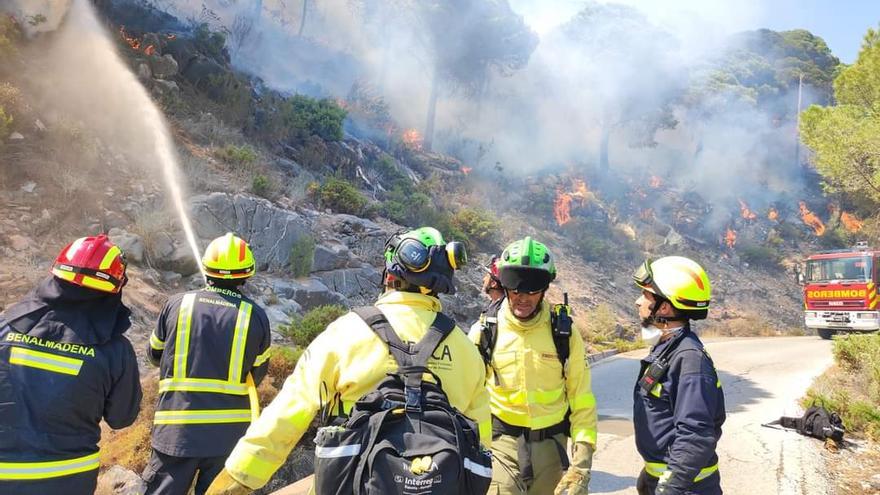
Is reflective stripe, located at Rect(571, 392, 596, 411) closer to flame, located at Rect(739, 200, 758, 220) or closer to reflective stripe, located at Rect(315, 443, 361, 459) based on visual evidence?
reflective stripe, located at Rect(315, 443, 361, 459)

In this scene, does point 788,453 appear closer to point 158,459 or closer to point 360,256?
point 158,459

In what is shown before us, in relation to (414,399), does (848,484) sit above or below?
below

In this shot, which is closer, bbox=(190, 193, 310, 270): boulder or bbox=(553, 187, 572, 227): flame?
bbox=(190, 193, 310, 270): boulder

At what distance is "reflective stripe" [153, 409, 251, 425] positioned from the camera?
9.26 ft

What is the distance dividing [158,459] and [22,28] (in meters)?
12.2

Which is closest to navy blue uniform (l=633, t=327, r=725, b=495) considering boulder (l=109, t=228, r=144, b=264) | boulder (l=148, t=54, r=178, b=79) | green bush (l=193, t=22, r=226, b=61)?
boulder (l=109, t=228, r=144, b=264)

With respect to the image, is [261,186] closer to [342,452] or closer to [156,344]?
[156,344]

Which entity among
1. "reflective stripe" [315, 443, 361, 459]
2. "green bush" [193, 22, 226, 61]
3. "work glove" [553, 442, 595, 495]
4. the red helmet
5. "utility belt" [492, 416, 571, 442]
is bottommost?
"work glove" [553, 442, 595, 495]

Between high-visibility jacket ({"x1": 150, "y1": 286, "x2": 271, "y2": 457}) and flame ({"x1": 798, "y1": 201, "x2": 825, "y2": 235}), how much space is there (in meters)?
39.0

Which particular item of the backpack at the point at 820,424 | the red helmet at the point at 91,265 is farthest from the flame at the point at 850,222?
the red helmet at the point at 91,265

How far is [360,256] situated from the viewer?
1162 centimetres

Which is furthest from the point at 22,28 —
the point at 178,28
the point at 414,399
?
the point at 414,399

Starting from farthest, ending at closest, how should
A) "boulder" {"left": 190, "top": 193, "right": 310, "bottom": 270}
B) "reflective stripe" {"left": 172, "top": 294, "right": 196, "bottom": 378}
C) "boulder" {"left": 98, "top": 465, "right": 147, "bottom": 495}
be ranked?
"boulder" {"left": 190, "top": 193, "right": 310, "bottom": 270} → "boulder" {"left": 98, "top": 465, "right": 147, "bottom": 495} → "reflective stripe" {"left": 172, "top": 294, "right": 196, "bottom": 378}

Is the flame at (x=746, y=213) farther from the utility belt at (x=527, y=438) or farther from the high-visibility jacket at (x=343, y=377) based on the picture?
the high-visibility jacket at (x=343, y=377)
